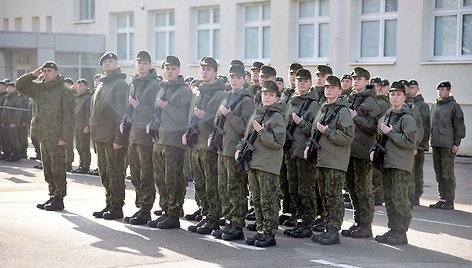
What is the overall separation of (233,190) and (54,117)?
3535 mm

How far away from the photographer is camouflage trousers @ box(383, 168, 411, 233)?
10.2 metres

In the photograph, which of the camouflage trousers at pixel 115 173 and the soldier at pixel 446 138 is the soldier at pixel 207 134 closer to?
the camouflage trousers at pixel 115 173

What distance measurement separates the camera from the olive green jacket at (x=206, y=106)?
34.9ft

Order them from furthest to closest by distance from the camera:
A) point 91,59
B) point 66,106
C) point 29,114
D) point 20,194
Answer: point 91,59
point 29,114
point 20,194
point 66,106

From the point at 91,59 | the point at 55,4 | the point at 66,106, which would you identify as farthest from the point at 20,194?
the point at 55,4

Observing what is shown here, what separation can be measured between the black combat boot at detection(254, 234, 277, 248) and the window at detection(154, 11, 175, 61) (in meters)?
23.3

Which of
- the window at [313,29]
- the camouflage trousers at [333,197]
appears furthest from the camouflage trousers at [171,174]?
the window at [313,29]

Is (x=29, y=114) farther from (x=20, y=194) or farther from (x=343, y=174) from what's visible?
(x=343, y=174)

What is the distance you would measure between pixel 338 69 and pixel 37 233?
1637cm

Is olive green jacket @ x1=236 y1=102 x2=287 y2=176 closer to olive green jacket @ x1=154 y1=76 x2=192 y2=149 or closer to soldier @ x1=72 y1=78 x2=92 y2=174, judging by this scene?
olive green jacket @ x1=154 y1=76 x2=192 y2=149

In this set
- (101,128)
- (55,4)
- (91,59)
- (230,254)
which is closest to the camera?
(230,254)

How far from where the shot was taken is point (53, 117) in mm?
12438

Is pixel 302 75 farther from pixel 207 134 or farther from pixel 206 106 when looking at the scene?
pixel 207 134

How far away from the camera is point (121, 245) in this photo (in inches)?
385
